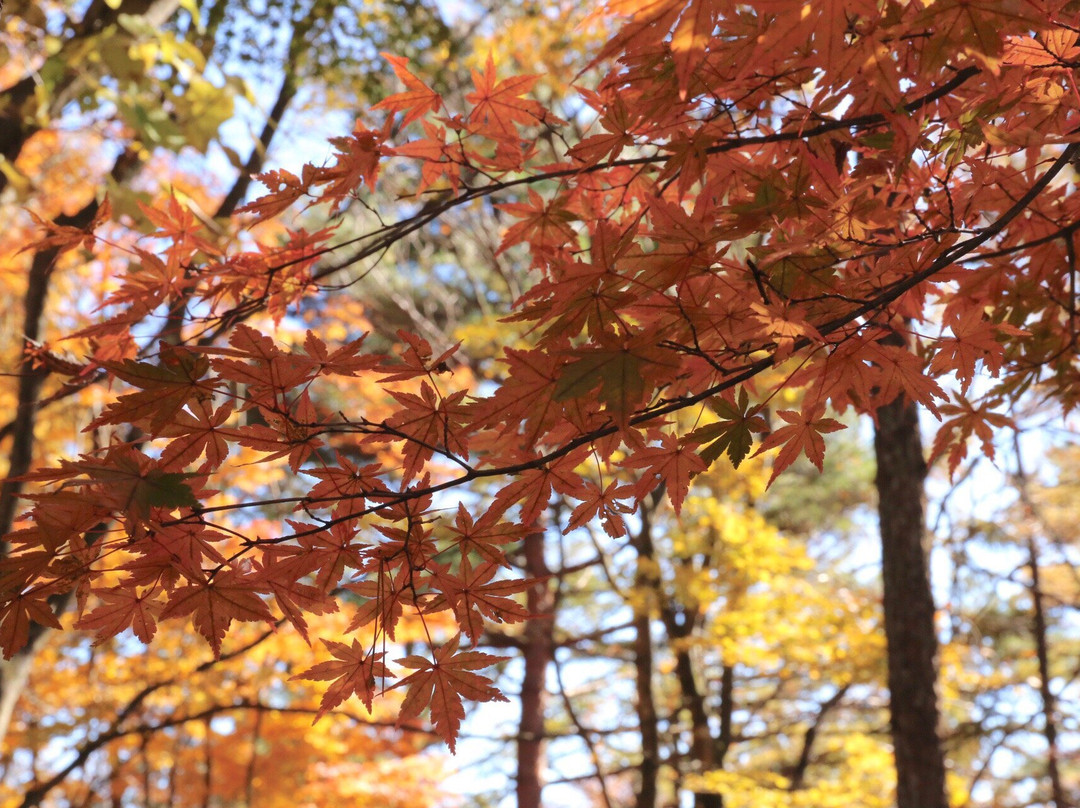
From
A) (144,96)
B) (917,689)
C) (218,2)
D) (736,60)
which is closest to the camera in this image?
(736,60)

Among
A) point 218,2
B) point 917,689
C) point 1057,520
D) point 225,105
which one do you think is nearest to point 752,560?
point 917,689

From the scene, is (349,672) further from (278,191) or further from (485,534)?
(278,191)

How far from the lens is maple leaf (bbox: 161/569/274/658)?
1049 millimetres

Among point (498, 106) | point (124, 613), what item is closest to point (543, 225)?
Result: point (498, 106)

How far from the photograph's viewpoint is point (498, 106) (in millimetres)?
1452

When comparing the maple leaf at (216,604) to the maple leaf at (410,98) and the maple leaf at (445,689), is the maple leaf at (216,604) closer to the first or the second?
the maple leaf at (445,689)

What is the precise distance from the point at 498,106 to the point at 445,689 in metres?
1.01

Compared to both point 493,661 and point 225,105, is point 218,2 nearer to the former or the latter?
point 225,105

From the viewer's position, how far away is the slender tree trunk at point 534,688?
6348mm

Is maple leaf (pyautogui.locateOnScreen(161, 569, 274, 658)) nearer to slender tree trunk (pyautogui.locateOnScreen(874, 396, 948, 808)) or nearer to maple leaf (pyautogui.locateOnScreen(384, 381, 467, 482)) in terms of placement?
maple leaf (pyautogui.locateOnScreen(384, 381, 467, 482))

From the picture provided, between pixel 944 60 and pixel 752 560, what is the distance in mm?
4214

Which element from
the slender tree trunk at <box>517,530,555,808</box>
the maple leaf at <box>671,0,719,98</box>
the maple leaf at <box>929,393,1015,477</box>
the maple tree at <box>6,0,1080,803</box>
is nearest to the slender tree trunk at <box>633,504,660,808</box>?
the slender tree trunk at <box>517,530,555,808</box>

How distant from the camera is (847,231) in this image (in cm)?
121

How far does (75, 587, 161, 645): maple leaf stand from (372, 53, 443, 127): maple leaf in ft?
2.88
